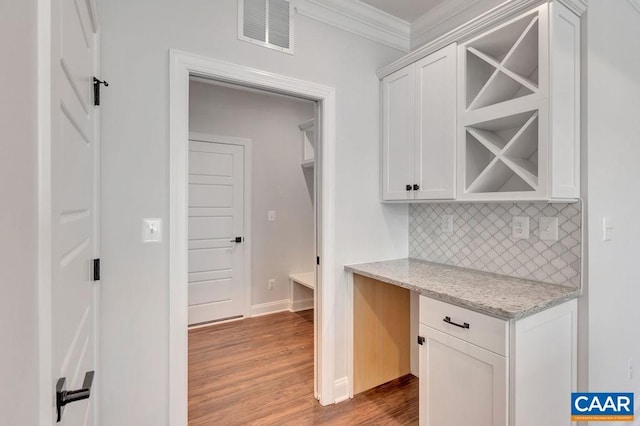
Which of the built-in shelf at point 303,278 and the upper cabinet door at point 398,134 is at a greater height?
the upper cabinet door at point 398,134

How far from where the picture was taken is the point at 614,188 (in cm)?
175

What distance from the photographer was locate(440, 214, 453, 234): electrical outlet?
2285 millimetres

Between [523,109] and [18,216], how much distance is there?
1.90 meters

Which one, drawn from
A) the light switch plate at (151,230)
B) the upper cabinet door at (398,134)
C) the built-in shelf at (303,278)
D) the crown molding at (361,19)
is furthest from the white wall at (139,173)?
the built-in shelf at (303,278)

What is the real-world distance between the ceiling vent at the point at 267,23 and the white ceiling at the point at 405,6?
629mm

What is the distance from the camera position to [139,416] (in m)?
1.57

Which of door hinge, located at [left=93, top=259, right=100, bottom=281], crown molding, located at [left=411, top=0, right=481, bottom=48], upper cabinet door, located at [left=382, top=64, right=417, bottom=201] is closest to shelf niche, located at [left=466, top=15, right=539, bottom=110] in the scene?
upper cabinet door, located at [left=382, top=64, right=417, bottom=201]

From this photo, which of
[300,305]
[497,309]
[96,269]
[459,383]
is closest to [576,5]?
[497,309]

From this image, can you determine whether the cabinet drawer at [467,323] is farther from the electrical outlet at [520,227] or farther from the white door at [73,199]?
the white door at [73,199]

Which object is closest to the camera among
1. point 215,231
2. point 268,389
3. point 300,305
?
point 268,389

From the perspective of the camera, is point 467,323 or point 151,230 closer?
point 467,323

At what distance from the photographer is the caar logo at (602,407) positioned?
1581 millimetres

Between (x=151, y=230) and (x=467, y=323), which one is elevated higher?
(x=151, y=230)

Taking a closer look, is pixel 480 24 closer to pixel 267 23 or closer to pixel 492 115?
pixel 492 115
